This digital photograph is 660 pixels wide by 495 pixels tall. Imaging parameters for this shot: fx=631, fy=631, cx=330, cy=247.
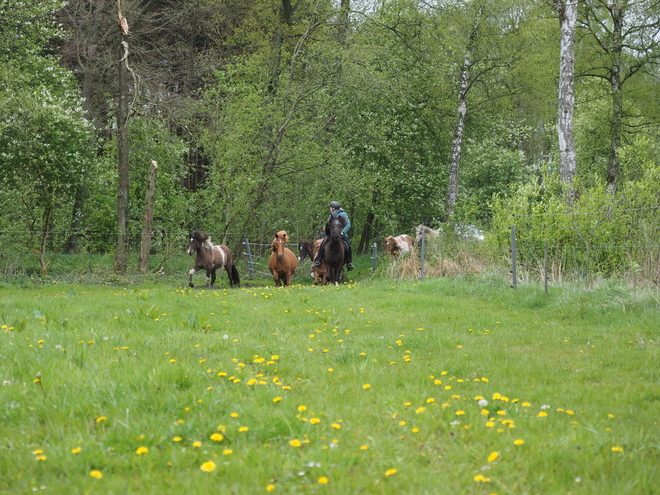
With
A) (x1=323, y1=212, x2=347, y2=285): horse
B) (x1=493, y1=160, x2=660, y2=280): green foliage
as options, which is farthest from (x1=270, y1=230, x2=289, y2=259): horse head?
(x1=493, y1=160, x2=660, y2=280): green foliage

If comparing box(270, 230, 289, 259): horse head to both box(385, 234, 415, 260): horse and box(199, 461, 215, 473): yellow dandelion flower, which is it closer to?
box(385, 234, 415, 260): horse

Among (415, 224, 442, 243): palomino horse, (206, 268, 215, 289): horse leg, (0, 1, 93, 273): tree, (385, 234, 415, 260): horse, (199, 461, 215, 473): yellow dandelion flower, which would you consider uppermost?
(0, 1, 93, 273): tree

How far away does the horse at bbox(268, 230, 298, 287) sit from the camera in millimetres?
20438

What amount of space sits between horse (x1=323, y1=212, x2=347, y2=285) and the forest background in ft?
12.9

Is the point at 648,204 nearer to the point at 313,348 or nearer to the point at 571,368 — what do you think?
the point at 571,368

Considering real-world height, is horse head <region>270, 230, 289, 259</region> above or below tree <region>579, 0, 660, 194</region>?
below

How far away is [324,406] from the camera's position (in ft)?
17.2

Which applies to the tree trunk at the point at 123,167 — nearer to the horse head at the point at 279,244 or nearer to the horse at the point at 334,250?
the horse head at the point at 279,244

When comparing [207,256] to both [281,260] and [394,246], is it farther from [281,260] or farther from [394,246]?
[394,246]

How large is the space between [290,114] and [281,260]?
697 cm

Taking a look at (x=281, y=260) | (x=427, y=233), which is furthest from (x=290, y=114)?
(x=427, y=233)

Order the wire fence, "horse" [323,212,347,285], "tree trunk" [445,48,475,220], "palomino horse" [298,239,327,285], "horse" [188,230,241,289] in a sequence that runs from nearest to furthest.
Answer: the wire fence < "horse" [188,230,241,289] < "horse" [323,212,347,285] < "palomino horse" [298,239,327,285] < "tree trunk" [445,48,475,220]

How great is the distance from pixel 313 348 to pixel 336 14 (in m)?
22.1

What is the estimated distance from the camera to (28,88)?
896 inches
